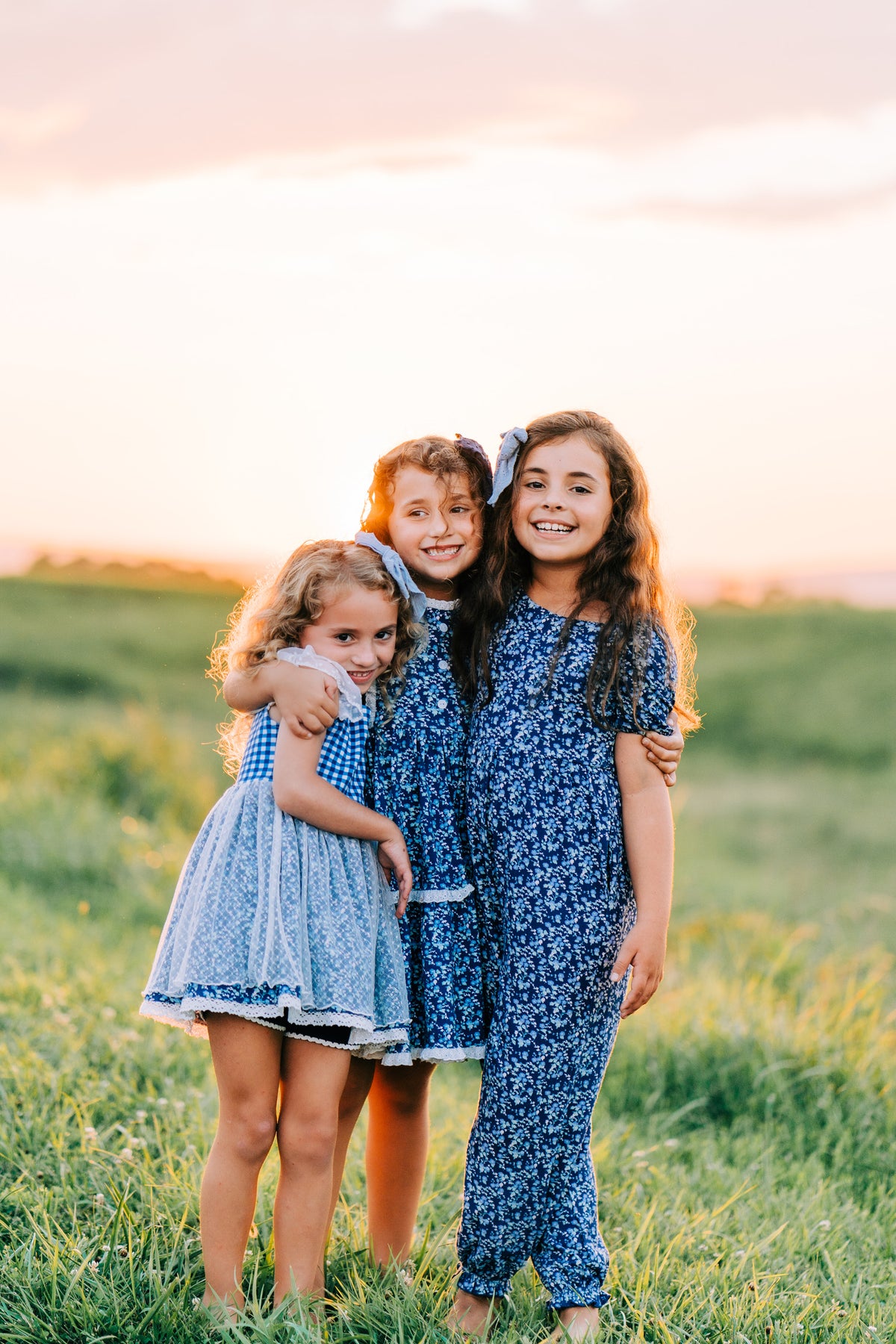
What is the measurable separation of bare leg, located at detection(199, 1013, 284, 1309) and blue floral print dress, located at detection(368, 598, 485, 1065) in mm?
280

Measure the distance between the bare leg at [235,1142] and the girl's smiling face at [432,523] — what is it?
0.99m

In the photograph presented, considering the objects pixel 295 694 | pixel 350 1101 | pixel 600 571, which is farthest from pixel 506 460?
pixel 350 1101

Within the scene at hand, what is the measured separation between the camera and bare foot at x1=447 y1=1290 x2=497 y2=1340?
2.56 metres

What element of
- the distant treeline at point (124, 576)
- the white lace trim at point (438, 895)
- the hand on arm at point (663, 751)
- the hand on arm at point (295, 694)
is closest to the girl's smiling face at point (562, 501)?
the hand on arm at point (663, 751)

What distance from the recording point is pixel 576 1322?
8.44 ft

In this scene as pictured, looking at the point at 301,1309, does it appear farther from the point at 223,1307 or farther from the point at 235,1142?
the point at 235,1142

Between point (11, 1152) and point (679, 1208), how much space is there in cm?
165

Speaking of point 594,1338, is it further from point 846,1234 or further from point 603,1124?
point 603,1124

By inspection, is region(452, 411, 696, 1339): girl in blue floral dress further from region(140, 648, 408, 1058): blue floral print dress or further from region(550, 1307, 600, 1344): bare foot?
region(140, 648, 408, 1058): blue floral print dress

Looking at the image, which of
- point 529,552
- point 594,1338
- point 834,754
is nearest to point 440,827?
point 529,552

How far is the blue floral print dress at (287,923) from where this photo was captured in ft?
7.64

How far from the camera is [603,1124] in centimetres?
381

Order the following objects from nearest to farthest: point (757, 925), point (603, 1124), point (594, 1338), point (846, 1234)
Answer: point (594, 1338)
point (846, 1234)
point (603, 1124)
point (757, 925)

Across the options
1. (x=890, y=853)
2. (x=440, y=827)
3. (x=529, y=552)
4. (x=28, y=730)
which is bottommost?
(x=890, y=853)
